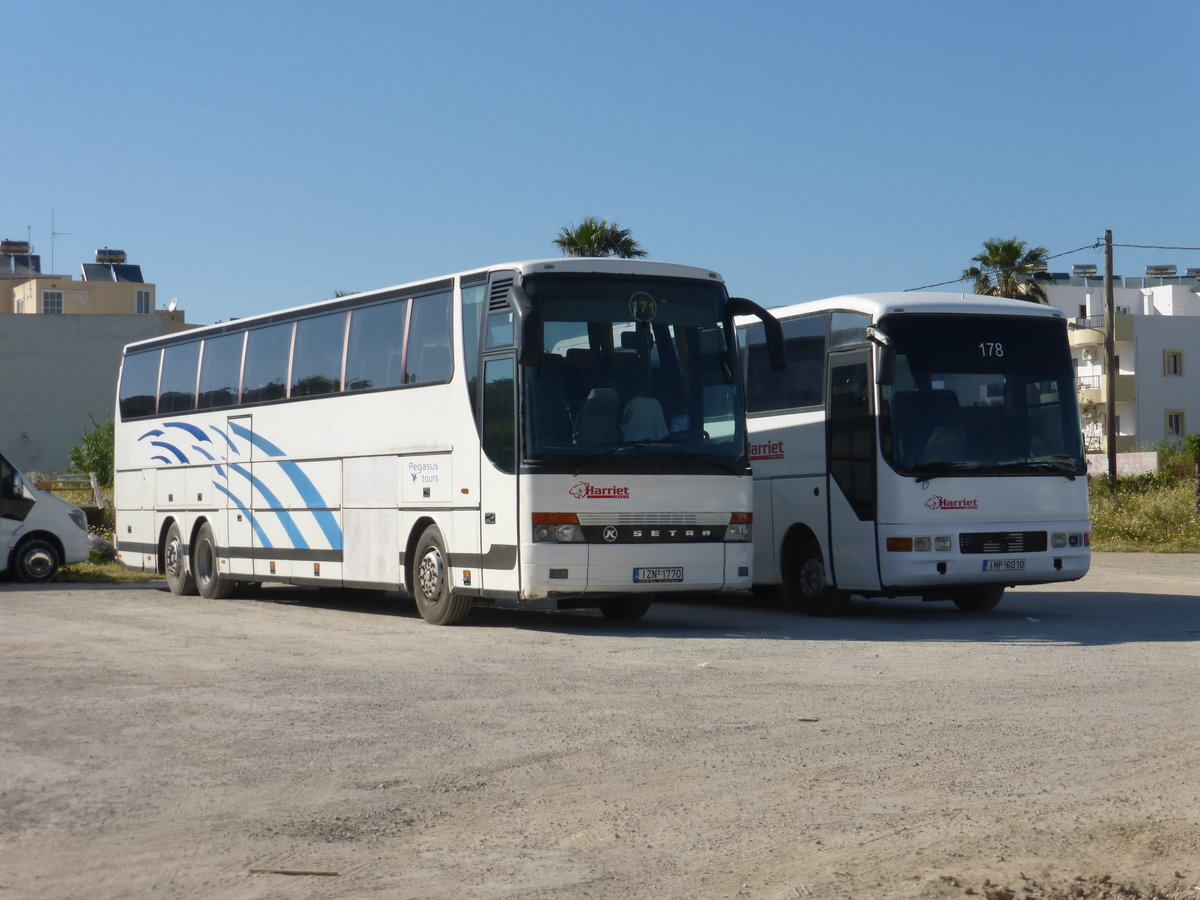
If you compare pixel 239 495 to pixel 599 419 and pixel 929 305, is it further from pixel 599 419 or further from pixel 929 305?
pixel 929 305

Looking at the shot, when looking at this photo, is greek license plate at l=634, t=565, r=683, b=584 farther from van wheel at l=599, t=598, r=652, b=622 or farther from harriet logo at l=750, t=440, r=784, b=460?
harriet logo at l=750, t=440, r=784, b=460

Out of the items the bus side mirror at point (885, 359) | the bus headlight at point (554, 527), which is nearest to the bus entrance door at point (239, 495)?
the bus headlight at point (554, 527)

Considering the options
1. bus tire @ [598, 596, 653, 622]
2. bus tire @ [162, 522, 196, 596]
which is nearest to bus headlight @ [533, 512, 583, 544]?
bus tire @ [598, 596, 653, 622]

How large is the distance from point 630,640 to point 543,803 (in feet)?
26.3

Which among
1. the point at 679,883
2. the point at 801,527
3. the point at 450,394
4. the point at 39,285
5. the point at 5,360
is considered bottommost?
the point at 679,883

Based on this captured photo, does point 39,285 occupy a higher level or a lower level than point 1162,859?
higher

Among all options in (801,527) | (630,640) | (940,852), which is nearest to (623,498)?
→ (630,640)

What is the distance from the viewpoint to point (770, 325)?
55.3 feet

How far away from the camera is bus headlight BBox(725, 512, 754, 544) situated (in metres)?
16.4

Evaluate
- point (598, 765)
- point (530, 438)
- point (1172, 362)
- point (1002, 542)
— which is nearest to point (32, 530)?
point (530, 438)

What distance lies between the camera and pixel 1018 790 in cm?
778

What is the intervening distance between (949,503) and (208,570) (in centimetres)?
1077

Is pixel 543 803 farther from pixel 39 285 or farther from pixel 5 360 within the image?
pixel 39 285

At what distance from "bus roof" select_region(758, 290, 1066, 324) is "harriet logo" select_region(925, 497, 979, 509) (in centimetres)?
200
